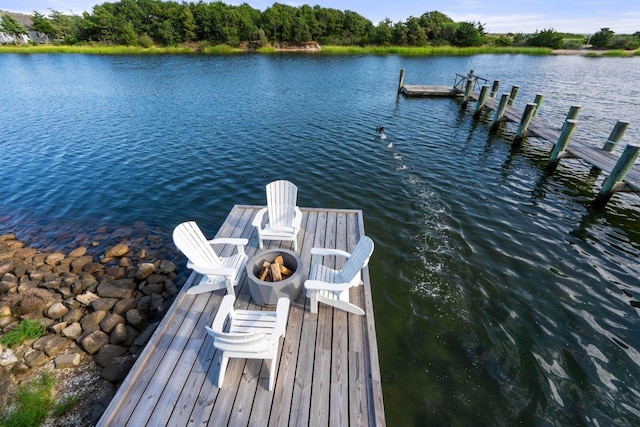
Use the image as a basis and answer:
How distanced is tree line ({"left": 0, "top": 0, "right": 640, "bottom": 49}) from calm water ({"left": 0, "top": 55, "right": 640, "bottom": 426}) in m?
47.3

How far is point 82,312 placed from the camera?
18.4ft

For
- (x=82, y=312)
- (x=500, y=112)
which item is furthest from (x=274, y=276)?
(x=500, y=112)

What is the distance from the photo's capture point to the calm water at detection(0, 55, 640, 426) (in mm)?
4648

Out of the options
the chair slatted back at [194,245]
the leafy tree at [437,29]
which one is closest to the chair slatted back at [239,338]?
the chair slatted back at [194,245]

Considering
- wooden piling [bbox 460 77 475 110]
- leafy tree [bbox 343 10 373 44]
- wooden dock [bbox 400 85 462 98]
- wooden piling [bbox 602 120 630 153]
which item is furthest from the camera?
leafy tree [bbox 343 10 373 44]

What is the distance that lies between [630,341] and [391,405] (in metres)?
4.75

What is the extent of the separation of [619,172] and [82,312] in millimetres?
14585

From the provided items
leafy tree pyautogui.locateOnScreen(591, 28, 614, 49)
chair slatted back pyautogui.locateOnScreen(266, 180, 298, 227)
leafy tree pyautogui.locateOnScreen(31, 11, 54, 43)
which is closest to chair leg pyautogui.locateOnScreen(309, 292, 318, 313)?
chair slatted back pyautogui.locateOnScreen(266, 180, 298, 227)

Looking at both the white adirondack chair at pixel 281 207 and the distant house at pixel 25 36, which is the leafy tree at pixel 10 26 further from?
the white adirondack chair at pixel 281 207

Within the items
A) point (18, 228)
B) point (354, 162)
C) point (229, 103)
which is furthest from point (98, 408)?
point (229, 103)

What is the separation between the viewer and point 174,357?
3.87 metres

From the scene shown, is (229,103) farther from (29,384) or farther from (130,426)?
(130,426)

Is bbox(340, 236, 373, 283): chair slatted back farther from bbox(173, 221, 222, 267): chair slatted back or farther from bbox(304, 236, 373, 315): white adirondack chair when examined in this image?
bbox(173, 221, 222, 267): chair slatted back

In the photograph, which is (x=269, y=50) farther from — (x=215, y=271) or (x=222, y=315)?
(x=222, y=315)
